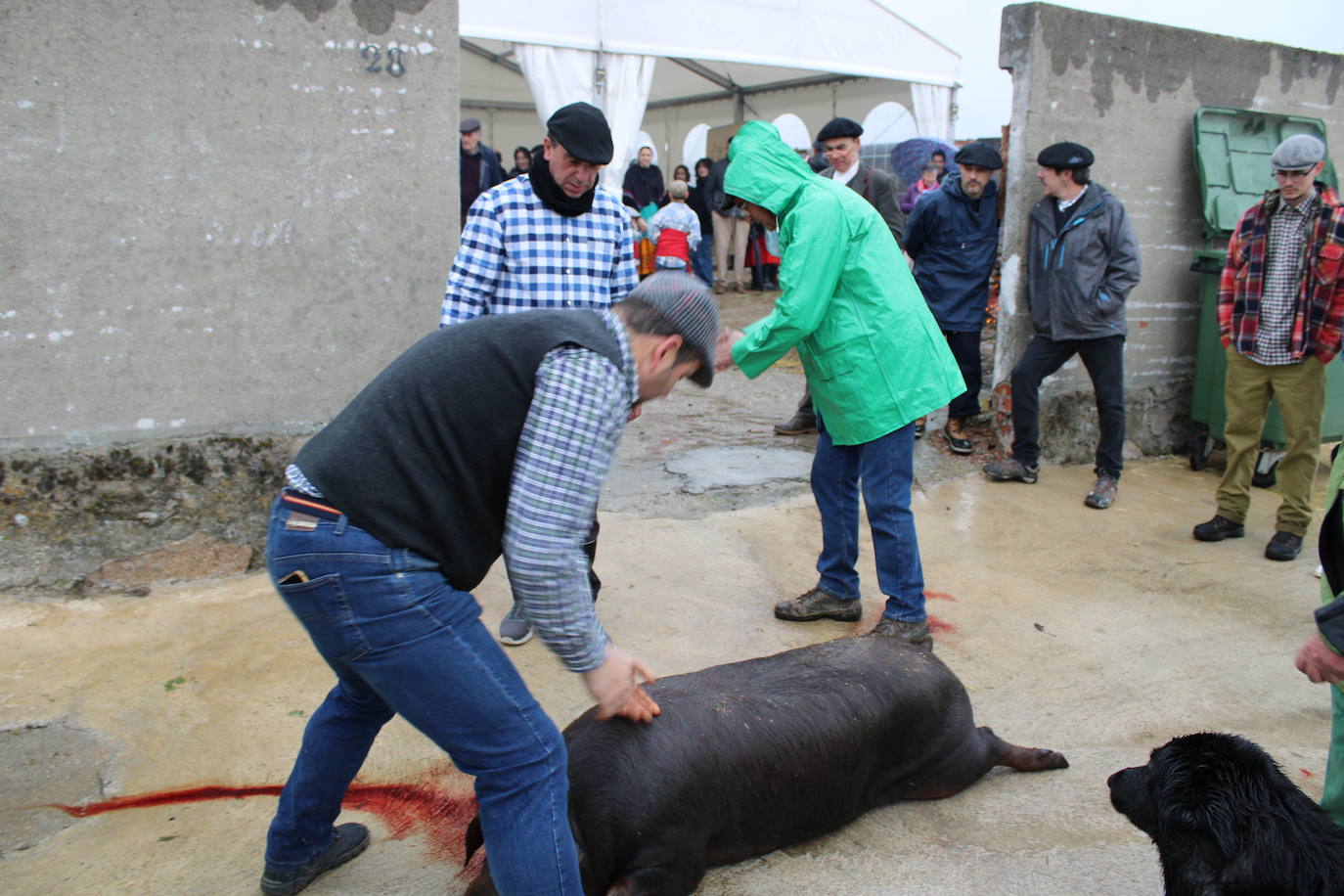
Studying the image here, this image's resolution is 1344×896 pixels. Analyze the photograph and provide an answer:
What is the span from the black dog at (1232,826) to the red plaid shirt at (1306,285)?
3663mm

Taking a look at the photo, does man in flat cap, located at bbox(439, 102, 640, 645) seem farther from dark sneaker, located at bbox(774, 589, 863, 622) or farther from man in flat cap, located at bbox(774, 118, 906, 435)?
man in flat cap, located at bbox(774, 118, 906, 435)

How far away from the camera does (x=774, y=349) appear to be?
3.59 m

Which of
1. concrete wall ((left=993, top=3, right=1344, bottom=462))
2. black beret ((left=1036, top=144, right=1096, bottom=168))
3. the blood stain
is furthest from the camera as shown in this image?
concrete wall ((left=993, top=3, right=1344, bottom=462))

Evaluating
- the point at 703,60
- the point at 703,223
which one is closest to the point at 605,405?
the point at 703,60

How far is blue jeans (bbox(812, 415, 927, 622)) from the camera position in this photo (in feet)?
12.3

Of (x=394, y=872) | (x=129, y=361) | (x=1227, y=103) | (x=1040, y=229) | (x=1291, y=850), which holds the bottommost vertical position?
(x=394, y=872)

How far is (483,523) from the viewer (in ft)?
6.46

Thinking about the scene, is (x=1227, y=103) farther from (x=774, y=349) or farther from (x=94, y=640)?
(x=94, y=640)

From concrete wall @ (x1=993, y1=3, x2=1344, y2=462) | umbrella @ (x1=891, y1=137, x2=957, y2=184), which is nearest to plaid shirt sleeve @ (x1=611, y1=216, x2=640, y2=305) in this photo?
concrete wall @ (x1=993, y1=3, x2=1344, y2=462)

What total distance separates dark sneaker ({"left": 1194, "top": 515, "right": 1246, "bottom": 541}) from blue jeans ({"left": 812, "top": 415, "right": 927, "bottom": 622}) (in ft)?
7.81

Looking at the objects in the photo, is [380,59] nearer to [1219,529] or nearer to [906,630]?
[906,630]

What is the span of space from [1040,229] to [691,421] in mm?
2679

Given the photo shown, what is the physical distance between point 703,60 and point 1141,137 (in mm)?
6640

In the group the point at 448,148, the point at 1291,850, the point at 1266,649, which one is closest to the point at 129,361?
the point at 448,148
